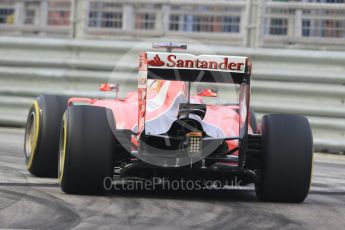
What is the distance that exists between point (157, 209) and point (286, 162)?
140 centimetres

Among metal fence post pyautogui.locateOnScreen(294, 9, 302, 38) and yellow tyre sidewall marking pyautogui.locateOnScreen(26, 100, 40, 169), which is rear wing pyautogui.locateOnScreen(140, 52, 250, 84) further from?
metal fence post pyautogui.locateOnScreen(294, 9, 302, 38)

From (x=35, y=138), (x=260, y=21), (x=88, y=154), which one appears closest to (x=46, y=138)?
(x=35, y=138)

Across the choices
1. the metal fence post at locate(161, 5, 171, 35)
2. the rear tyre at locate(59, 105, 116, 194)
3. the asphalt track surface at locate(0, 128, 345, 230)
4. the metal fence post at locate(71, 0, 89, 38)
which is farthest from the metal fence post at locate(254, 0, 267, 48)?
the rear tyre at locate(59, 105, 116, 194)

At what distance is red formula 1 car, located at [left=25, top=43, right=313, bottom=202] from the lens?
7832mm

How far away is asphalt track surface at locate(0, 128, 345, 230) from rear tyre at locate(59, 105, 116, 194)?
126 millimetres

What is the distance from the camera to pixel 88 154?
7.77m

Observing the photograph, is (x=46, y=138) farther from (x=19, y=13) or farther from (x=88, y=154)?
(x=19, y=13)

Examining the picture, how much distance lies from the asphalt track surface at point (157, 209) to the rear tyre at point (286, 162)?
0.43ft

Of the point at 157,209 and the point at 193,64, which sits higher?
the point at 193,64

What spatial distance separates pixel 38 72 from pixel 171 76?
21.5ft

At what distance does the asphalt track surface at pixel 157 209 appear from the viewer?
644 centimetres

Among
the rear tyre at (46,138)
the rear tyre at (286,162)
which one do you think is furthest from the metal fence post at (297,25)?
the rear tyre at (286,162)

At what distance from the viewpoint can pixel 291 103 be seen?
1327cm

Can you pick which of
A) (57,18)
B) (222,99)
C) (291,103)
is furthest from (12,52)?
Result: (291,103)
